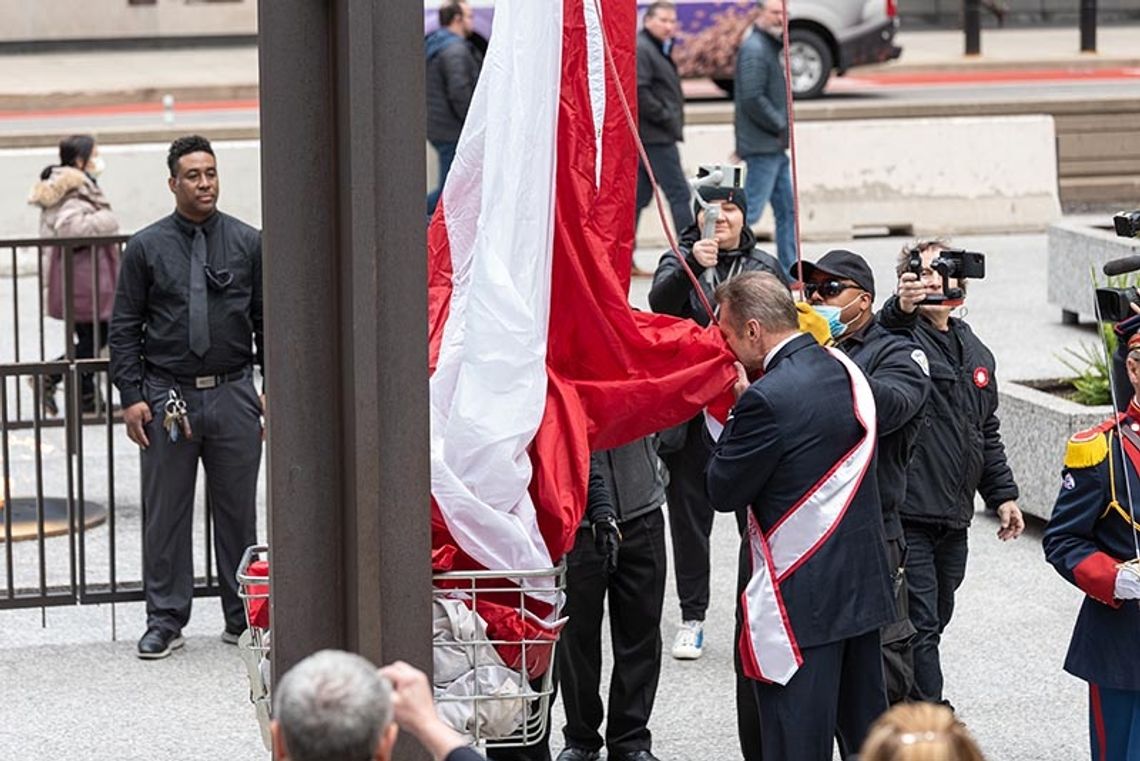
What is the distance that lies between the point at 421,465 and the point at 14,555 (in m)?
5.93

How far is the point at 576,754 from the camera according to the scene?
7.14 metres

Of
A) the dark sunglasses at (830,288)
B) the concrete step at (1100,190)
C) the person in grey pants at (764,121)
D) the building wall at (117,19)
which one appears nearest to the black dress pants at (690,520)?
the dark sunglasses at (830,288)

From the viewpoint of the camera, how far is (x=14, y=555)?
976cm

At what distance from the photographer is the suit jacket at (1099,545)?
19.9 feet

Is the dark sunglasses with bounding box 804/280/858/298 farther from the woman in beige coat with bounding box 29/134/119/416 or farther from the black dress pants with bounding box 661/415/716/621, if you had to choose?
the woman in beige coat with bounding box 29/134/119/416

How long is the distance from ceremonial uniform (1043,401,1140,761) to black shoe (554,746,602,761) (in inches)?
69.9

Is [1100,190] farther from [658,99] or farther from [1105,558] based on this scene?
[1105,558]

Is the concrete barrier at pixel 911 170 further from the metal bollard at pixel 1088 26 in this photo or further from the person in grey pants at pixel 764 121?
the metal bollard at pixel 1088 26

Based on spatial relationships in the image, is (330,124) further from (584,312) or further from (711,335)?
(711,335)

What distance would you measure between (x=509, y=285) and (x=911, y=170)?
535 inches

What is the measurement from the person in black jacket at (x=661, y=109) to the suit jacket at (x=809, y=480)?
31.5 ft

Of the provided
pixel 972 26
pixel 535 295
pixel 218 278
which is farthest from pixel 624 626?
pixel 972 26

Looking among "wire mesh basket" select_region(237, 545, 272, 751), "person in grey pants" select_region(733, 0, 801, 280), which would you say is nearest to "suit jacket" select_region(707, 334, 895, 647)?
"wire mesh basket" select_region(237, 545, 272, 751)

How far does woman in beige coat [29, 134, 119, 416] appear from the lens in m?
11.4
